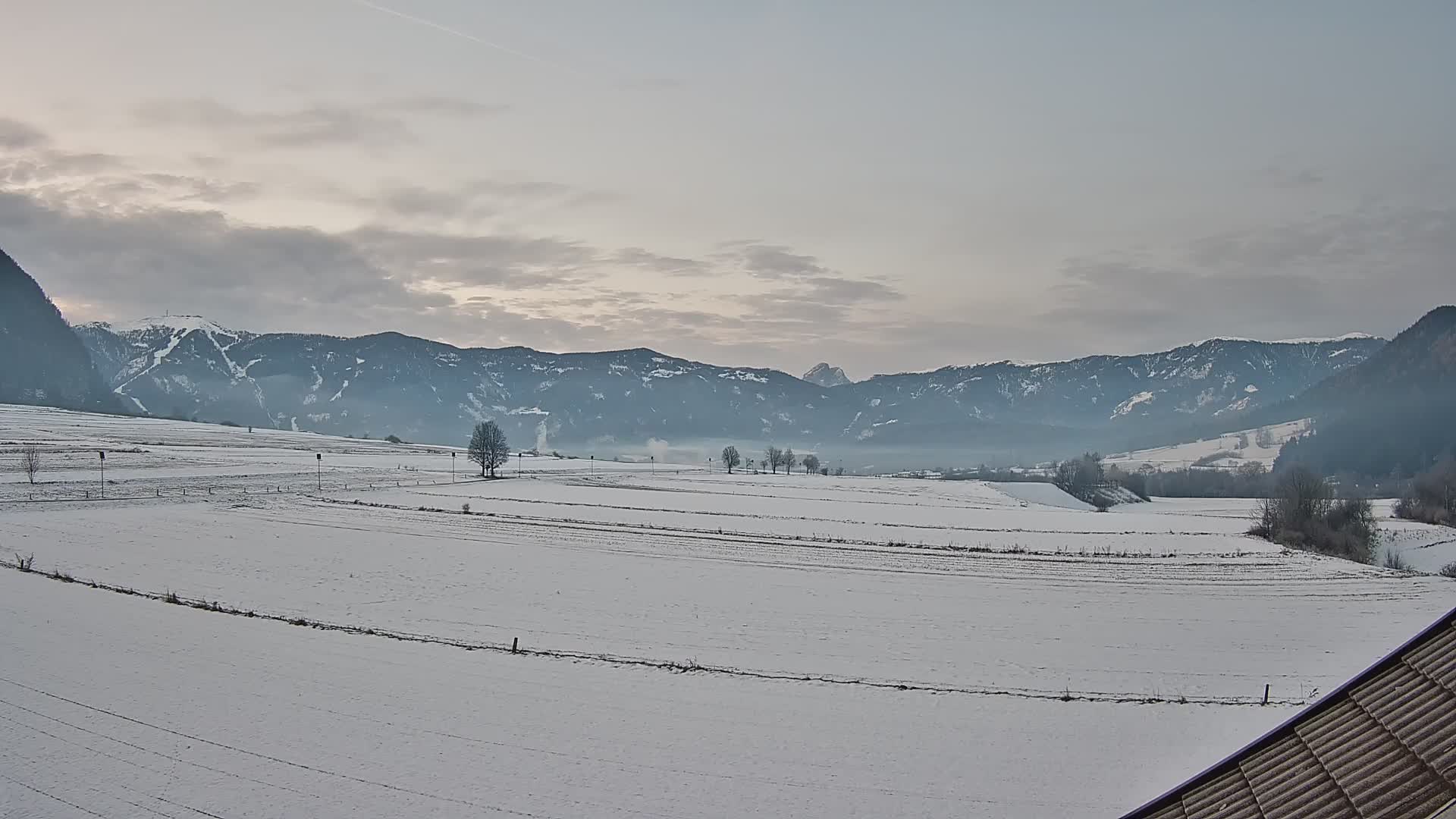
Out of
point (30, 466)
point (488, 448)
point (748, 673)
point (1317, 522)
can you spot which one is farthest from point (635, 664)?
point (488, 448)

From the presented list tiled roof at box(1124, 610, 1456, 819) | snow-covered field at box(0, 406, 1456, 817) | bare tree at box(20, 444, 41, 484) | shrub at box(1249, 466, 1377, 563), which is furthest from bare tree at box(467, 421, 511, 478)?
tiled roof at box(1124, 610, 1456, 819)

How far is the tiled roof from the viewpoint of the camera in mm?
5699

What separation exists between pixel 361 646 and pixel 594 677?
810 cm

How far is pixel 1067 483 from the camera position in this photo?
518 ft

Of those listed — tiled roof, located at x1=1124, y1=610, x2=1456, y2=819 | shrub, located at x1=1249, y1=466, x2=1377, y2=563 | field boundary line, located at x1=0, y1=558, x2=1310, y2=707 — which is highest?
tiled roof, located at x1=1124, y1=610, x2=1456, y2=819

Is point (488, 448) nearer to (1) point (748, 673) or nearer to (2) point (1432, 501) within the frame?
(1) point (748, 673)

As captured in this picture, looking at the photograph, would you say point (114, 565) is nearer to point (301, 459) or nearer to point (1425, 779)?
point (1425, 779)

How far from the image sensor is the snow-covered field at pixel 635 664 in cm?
1667

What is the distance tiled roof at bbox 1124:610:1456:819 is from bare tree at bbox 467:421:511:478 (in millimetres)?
116968

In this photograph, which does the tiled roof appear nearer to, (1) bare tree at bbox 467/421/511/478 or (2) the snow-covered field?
(2) the snow-covered field

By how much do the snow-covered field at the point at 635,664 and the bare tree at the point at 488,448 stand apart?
5508cm

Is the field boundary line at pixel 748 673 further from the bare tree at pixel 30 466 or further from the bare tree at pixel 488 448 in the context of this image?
the bare tree at pixel 488 448

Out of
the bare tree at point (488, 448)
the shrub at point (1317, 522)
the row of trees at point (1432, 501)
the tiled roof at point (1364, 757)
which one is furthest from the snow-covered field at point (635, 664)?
the row of trees at point (1432, 501)

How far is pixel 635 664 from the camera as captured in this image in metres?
25.9
